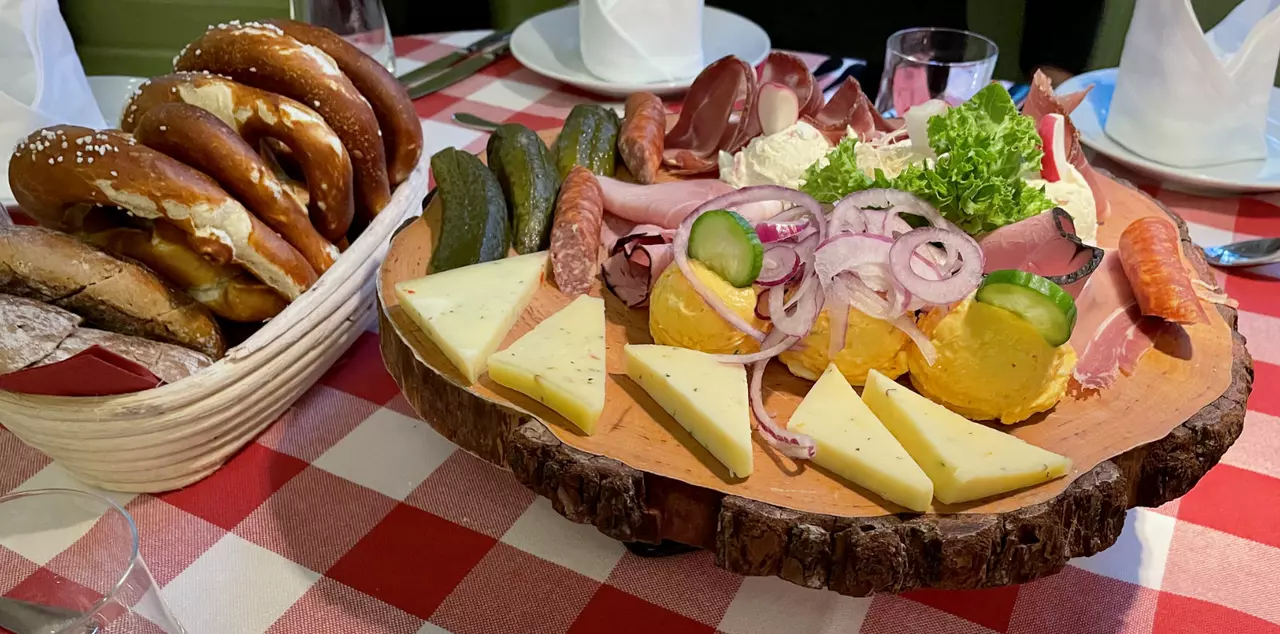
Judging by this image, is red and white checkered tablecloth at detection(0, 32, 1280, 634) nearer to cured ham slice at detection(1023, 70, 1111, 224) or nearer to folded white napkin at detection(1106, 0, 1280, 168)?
cured ham slice at detection(1023, 70, 1111, 224)

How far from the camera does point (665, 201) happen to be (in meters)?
1.50

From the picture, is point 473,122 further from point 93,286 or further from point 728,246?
point 728,246

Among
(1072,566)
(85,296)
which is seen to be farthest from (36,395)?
(1072,566)

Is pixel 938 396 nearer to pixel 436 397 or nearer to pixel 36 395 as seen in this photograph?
pixel 436 397

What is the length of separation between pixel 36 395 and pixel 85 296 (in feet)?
0.52

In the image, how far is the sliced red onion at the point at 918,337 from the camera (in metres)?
1.10

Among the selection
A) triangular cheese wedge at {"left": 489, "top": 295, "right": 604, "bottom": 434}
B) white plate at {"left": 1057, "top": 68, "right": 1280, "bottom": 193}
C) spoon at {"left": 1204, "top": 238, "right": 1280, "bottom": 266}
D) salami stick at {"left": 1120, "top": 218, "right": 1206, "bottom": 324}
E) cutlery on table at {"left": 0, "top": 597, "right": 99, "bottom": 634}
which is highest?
triangular cheese wedge at {"left": 489, "top": 295, "right": 604, "bottom": 434}

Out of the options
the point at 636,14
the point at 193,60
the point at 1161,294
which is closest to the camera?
the point at 1161,294

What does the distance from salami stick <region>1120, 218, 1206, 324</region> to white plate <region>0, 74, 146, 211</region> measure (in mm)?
2363

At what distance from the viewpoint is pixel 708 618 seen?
1.16 metres

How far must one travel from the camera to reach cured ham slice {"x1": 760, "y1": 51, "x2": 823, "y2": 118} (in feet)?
5.94

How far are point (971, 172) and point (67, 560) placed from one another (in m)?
1.36

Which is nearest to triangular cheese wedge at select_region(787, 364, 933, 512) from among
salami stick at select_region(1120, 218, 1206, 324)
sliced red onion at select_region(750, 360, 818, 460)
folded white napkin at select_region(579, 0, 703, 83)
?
sliced red onion at select_region(750, 360, 818, 460)

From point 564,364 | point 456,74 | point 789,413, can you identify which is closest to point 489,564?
point 564,364
